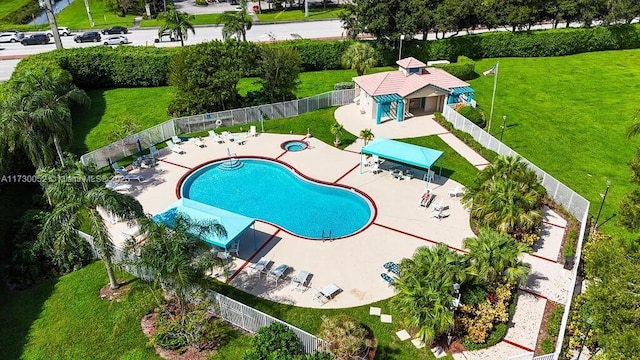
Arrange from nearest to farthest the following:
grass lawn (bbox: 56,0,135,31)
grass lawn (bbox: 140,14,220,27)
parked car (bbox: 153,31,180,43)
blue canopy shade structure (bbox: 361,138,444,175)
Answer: blue canopy shade structure (bbox: 361,138,444,175) → parked car (bbox: 153,31,180,43) → grass lawn (bbox: 140,14,220,27) → grass lawn (bbox: 56,0,135,31)

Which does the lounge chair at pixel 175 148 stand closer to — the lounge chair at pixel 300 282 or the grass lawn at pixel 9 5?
the lounge chair at pixel 300 282

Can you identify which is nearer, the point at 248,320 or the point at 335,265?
the point at 248,320

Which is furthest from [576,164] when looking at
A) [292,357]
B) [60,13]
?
[60,13]

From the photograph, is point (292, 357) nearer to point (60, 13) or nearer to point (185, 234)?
point (185, 234)

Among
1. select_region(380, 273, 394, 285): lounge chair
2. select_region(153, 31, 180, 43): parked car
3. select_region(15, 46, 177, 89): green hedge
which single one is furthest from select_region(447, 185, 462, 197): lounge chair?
select_region(153, 31, 180, 43): parked car

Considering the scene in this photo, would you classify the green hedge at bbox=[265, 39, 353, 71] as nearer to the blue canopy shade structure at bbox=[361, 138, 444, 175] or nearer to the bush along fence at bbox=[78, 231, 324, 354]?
the blue canopy shade structure at bbox=[361, 138, 444, 175]

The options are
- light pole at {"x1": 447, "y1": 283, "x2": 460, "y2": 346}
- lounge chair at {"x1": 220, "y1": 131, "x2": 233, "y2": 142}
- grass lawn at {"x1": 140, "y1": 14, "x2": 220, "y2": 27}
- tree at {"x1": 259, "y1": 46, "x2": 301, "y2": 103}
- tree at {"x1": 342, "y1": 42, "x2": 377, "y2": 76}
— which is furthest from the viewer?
grass lawn at {"x1": 140, "y1": 14, "x2": 220, "y2": 27}
